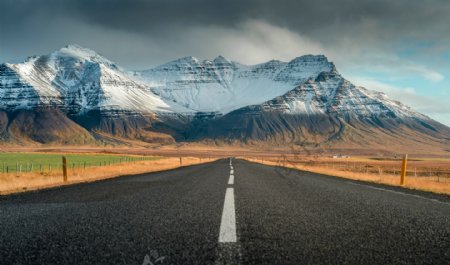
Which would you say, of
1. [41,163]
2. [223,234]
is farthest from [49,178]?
[41,163]

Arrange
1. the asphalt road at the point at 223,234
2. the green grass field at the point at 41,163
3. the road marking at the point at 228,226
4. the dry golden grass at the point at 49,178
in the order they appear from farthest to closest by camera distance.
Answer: the green grass field at the point at 41,163 < the dry golden grass at the point at 49,178 < the road marking at the point at 228,226 < the asphalt road at the point at 223,234

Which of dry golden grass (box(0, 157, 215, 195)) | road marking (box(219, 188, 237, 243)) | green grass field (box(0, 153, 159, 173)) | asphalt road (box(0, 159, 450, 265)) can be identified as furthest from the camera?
green grass field (box(0, 153, 159, 173))

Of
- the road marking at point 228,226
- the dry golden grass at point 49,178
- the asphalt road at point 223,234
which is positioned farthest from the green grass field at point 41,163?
the road marking at point 228,226

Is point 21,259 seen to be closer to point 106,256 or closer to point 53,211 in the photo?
point 106,256

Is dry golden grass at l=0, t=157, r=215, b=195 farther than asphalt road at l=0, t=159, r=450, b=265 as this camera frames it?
Yes

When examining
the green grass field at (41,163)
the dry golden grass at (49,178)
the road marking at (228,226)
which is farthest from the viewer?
the green grass field at (41,163)

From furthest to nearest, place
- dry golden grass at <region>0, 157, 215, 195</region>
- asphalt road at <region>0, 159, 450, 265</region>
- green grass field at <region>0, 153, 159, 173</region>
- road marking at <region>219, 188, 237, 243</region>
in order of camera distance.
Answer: green grass field at <region>0, 153, 159, 173</region>, dry golden grass at <region>0, 157, 215, 195</region>, road marking at <region>219, 188, 237, 243</region>, asphalt road at <region>0, 159, 450, 265</region>

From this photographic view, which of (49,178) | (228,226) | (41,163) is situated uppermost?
(228,226)

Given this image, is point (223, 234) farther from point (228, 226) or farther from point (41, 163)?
point (41, 163)

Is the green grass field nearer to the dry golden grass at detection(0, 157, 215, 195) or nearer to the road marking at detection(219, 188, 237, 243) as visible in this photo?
the dry golden grass at detection(0, 157, 215, 195)

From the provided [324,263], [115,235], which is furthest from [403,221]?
[115,235]

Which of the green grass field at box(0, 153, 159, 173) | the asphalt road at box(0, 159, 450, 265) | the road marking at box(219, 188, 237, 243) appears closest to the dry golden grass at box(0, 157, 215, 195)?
the green grass field at box(0, 153, 159, 173)

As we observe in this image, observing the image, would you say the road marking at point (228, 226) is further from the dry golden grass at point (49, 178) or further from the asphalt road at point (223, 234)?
the dry golden grass at point (49, 178)

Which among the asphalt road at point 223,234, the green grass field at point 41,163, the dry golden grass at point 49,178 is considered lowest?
the green grass field at point 41,163
